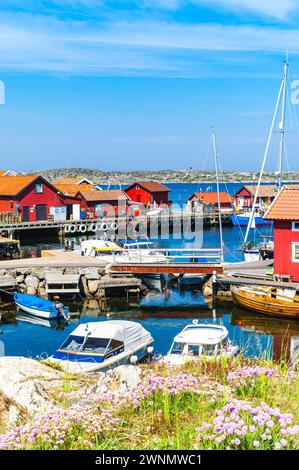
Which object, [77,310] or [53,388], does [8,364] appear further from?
[77,310]

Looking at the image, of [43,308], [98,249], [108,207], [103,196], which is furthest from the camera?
[103,196]

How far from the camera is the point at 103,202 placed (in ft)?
259

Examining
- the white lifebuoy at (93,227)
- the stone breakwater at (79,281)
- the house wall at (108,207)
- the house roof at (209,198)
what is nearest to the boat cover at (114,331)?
the stone breakwater at (79,281)

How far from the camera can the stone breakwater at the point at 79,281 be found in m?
35.7

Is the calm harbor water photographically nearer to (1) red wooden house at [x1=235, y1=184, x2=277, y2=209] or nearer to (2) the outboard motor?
(2) the outboard motor

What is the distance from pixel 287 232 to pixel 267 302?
15.5 feet

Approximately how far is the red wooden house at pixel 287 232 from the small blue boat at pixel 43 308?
1279 centimetres

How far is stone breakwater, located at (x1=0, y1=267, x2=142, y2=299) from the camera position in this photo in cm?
3569

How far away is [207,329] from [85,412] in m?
17.0

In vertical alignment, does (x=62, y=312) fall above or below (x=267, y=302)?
below

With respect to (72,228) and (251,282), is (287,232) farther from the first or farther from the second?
(72,228)

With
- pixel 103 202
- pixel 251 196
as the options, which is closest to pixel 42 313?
pixel 103 202

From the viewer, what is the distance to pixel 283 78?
45.8m
